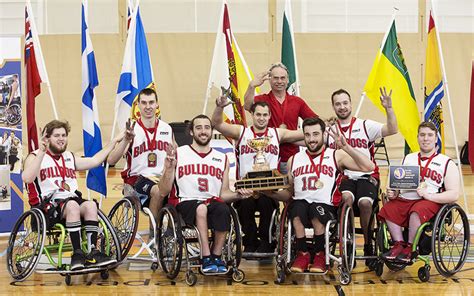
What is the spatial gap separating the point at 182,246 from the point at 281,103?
5.32ft

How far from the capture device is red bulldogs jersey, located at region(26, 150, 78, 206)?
18.4 feet

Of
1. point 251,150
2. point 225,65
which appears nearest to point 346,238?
point 251,150

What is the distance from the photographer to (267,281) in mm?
5594

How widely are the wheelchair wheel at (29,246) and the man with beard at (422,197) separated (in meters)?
2.19

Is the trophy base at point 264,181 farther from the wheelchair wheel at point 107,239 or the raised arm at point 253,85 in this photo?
the raised arm at point 253,85

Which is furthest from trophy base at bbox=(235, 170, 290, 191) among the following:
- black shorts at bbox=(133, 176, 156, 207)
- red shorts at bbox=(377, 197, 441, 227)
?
black shorts at bbox=(133, 176, 156, 207)

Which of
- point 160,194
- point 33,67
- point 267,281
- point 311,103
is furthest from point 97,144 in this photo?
point 311,103

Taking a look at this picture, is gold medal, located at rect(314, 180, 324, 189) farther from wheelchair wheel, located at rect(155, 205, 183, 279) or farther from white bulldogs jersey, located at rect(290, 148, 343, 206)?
wheelchair wheel, located at rect(155, 205, 183, 279)

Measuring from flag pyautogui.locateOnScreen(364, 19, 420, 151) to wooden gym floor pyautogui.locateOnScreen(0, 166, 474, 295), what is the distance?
155 centimetres

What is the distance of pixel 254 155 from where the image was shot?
19.8ft

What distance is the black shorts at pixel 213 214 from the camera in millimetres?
5383

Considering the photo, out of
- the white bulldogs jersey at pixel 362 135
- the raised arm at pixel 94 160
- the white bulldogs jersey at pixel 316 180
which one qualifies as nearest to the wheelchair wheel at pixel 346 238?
the white bulldogs jersey at pixel 316 180

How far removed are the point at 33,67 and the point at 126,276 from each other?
2291 mm

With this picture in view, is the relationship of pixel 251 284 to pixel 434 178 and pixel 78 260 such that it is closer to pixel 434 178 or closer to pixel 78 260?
pixel 78 260
